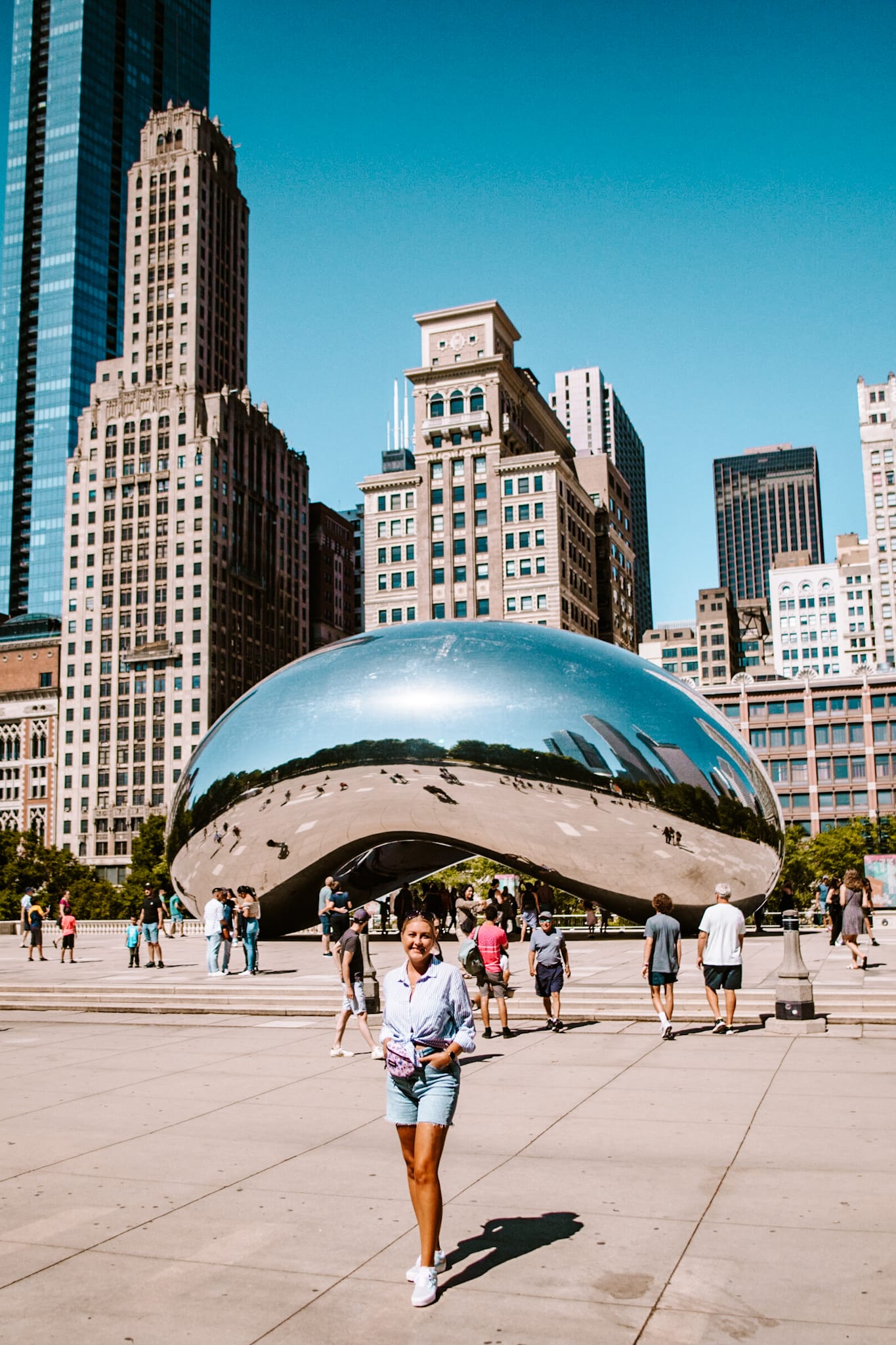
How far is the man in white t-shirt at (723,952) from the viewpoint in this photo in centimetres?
1254

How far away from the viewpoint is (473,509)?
101938 millimetres

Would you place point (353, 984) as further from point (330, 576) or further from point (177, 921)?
point (330, 576)

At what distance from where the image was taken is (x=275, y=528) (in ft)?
429

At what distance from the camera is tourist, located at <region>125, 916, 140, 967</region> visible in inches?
871

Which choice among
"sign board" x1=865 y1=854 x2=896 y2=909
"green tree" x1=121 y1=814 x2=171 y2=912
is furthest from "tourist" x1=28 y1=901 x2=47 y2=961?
"sign board" x1=865 y1=854 x2=896 y2=909

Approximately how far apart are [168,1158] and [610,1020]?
7.91 meters

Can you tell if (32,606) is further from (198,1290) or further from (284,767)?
(198,1290)

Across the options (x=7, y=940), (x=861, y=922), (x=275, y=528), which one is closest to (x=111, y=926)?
(x=7, y=940)

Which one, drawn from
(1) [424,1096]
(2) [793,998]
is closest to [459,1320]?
(1) [424,1096]

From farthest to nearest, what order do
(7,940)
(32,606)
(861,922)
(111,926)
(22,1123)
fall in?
(32,606) → (111,926) → (7,940) → (861,922) → (22,1123)

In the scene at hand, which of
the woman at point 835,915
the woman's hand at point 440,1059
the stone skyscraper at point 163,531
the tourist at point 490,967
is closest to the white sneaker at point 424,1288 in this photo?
the woman's hand at point 440,1059

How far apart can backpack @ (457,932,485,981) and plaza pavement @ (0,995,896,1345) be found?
6.19 ft

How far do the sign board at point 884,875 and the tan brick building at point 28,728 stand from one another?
9932 cm

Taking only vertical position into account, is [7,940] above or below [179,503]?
below
